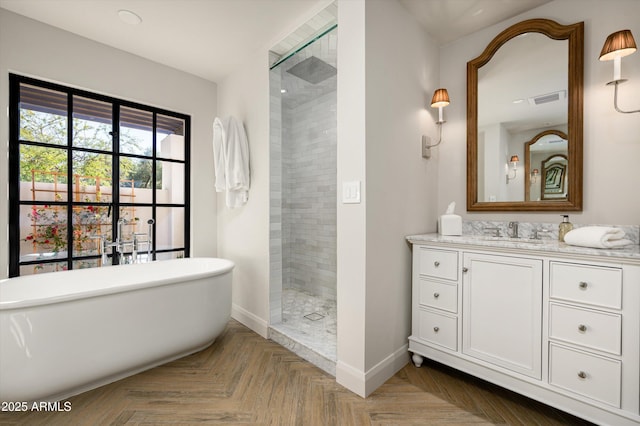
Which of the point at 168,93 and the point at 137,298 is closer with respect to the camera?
the point at 137,298

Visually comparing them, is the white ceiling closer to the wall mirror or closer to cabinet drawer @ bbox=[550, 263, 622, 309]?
the wall mirror

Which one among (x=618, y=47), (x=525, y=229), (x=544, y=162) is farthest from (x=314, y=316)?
(x=618, y=47)

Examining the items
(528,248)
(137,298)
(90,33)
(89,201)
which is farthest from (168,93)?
(528,248)

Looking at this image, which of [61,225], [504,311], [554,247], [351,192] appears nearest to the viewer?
[554,247]

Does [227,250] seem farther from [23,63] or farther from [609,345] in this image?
[609,345]

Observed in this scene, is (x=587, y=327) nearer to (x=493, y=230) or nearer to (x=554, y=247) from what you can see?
(x=554, y=247)

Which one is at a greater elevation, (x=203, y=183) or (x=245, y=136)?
(x=245, y=136)

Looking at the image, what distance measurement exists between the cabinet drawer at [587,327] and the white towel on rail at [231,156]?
246cm

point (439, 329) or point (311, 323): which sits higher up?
point (439, 329)

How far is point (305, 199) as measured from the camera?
3.72m

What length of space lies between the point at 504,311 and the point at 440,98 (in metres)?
1.51

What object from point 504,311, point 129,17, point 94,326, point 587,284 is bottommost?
point 94,326

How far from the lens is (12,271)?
2244 millimetres

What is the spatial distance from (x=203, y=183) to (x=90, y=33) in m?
1.57
